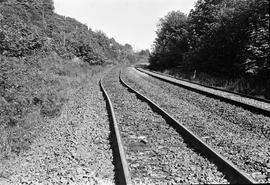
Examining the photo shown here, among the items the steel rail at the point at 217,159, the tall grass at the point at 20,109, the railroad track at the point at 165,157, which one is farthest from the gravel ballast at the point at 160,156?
the tall grass at the point at 20,109

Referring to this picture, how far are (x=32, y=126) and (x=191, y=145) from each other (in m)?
4.68

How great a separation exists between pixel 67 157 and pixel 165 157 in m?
1.98

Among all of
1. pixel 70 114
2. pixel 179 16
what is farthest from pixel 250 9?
pixel 179 16

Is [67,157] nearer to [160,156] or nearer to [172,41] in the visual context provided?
[160,156]

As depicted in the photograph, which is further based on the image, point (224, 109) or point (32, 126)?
point (224, 109)

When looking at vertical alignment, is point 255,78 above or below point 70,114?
above

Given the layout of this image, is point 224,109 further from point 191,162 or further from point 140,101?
point 191,162

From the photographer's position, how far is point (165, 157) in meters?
5.93

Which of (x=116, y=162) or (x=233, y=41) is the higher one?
(x=233, y=41)

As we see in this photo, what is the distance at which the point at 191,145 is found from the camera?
665cm

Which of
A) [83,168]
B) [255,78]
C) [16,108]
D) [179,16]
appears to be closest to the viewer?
[83,168]

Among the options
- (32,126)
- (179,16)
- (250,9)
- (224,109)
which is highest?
(179,16)

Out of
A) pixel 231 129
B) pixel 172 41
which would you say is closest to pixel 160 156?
pixel 231 129

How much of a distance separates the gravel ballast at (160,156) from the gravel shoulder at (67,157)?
487mm
